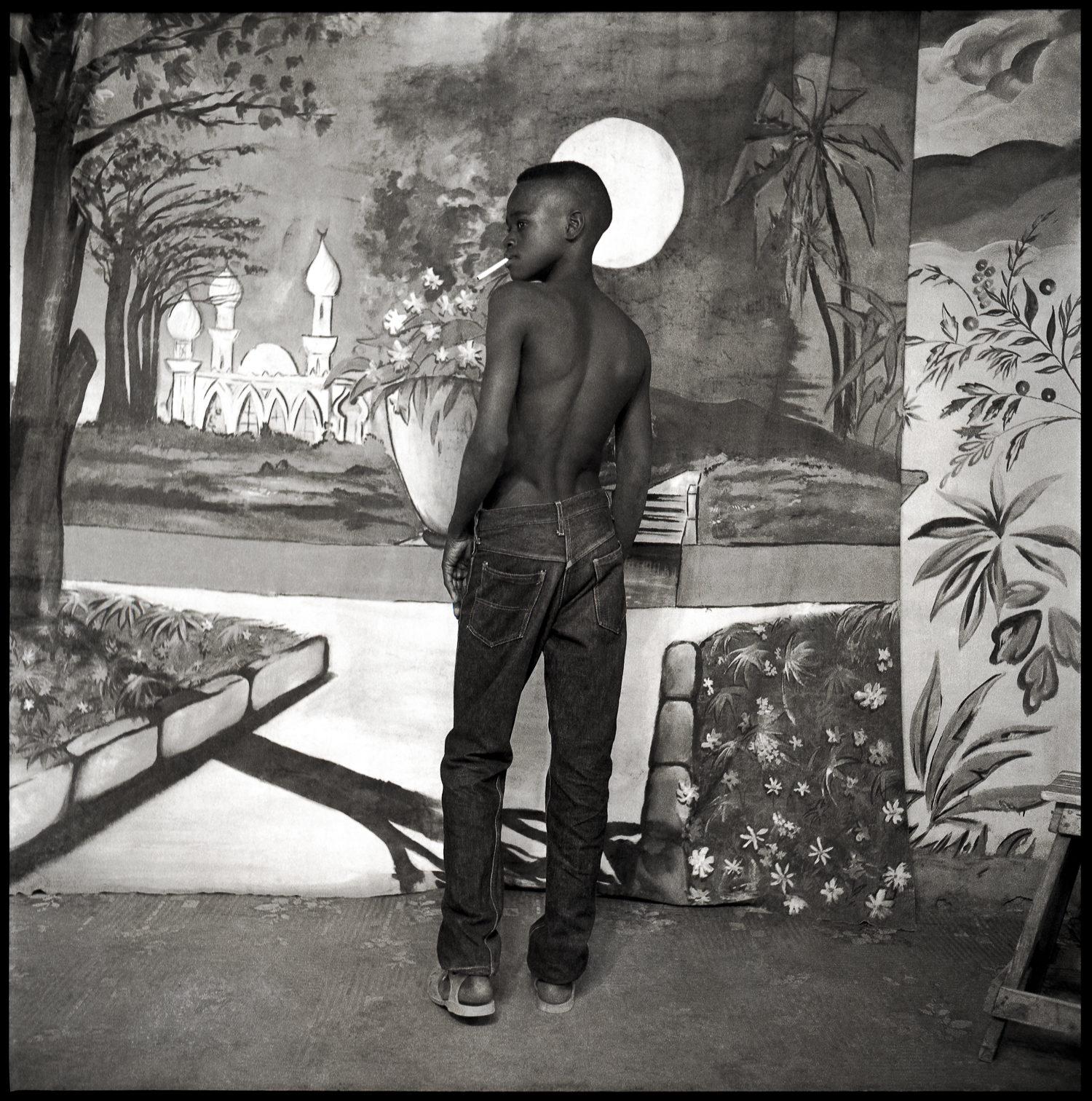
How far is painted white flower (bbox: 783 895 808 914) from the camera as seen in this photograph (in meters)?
3.28

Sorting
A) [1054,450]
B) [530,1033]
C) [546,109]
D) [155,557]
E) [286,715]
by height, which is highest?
[546,109]

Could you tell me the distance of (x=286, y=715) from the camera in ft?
11.1

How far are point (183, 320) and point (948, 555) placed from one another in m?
2.43

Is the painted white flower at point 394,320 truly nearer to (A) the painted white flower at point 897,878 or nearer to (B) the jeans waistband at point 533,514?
(B) the jeans waistband at point 533,514

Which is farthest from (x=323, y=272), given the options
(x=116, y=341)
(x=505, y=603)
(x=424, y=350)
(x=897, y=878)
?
(x=897, y=878)

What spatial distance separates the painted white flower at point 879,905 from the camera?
324cm

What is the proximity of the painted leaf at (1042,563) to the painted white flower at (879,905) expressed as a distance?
108cm

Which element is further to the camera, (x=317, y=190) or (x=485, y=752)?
(x=317, y=190)

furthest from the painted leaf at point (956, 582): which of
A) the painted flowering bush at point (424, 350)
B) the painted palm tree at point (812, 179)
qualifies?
the painted flowering bush at point (424, 350)

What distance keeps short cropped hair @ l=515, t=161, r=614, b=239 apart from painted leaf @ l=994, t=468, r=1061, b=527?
1.60 m

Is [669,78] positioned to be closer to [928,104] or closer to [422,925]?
[928,104]

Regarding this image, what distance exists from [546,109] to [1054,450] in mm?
1844

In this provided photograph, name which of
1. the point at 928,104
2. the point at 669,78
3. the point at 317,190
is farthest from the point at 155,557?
the point at 928,104

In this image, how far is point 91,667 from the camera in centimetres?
335
